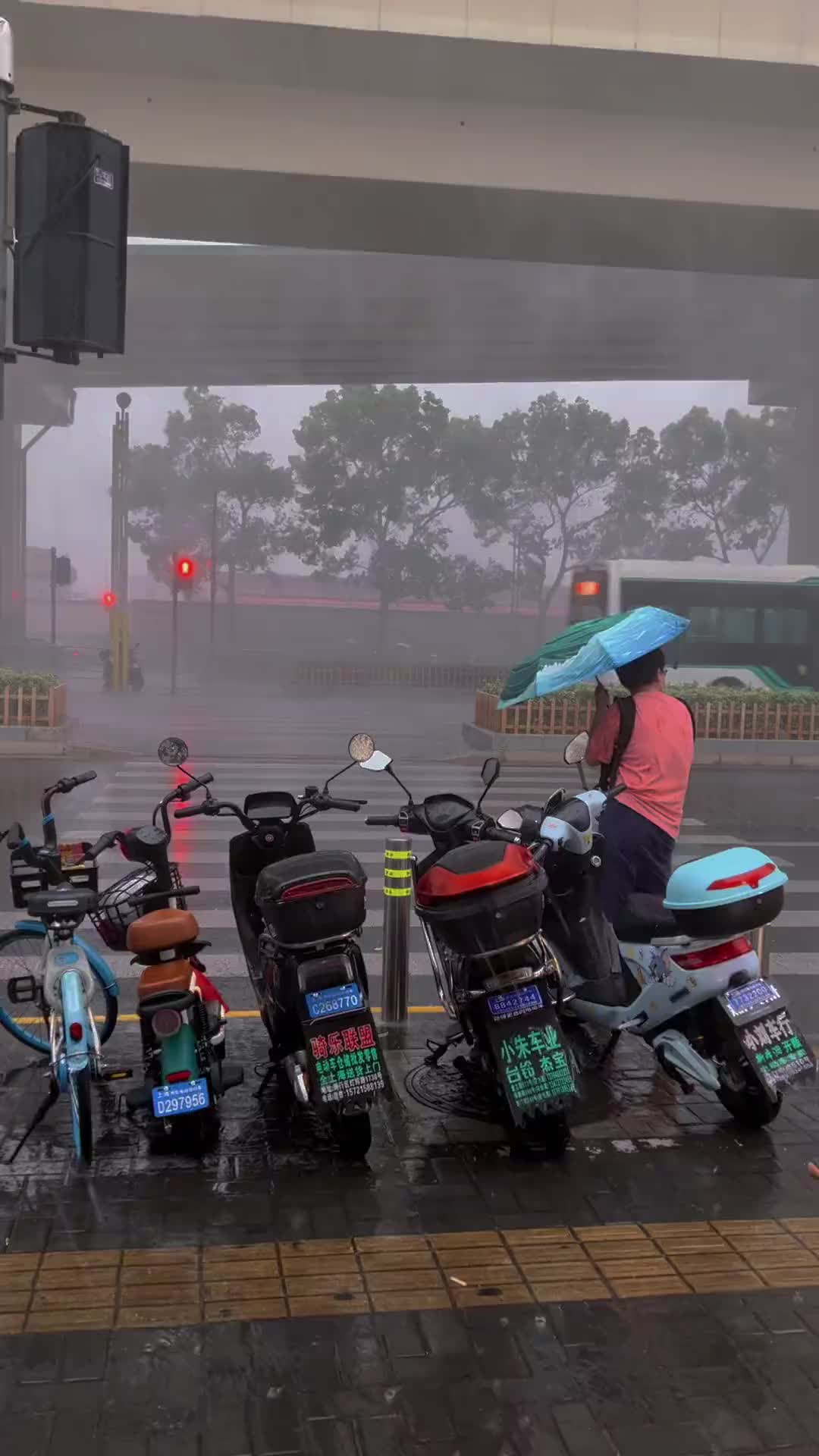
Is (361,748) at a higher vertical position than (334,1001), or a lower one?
higher

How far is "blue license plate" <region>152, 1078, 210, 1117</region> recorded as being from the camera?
375 centimetres

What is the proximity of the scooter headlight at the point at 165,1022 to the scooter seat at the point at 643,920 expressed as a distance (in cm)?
156

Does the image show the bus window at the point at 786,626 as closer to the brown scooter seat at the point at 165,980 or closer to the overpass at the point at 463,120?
the overpass at the point at 463,120

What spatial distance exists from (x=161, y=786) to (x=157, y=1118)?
952cm

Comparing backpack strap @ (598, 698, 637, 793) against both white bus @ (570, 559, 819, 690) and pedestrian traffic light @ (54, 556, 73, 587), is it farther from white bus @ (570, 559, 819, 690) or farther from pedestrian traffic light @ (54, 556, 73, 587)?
pedestrian traffic light @ (54, 556, 73, 587)

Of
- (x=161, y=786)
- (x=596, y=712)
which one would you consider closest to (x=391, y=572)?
(x=161, y=786)

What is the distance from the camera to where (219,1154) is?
3.91m

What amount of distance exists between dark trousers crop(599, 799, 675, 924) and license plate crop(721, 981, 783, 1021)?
2.82 feet

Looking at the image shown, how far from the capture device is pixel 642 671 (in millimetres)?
4867

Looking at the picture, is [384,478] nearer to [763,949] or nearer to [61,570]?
[61,570]

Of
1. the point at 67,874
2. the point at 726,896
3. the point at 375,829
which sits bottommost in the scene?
the point at 375,829

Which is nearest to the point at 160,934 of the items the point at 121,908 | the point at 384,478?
the point at 121,908

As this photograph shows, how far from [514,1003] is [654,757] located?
134 centimetres

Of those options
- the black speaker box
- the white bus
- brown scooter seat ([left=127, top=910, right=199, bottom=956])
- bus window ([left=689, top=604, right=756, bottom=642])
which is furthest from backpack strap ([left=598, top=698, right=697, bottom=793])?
bus window ([left=689, top=604, right=756, bottom=642])
